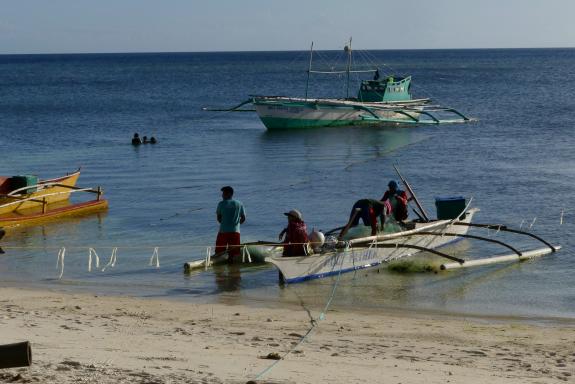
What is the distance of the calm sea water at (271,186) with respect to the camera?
47.8 ft

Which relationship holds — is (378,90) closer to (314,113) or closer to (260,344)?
(314,113)

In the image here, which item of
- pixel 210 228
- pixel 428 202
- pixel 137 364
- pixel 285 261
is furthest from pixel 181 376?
pixel 428 202

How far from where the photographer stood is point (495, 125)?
45.4m

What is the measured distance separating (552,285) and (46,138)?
30090mm

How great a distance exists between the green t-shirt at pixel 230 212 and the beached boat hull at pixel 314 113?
1065 inches

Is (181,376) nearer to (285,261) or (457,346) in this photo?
(457,346)

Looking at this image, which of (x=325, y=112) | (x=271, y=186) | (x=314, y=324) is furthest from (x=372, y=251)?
(x=325, y=112)

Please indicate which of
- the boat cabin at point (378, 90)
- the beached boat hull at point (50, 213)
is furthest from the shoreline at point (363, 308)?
the boat cabin at point (378, 90)

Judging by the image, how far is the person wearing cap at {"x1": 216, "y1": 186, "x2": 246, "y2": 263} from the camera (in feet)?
49.4

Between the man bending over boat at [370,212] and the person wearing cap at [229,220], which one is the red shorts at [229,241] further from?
the man bending over boat at [370,212]

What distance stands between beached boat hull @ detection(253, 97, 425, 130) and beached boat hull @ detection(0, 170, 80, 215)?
19.8 m

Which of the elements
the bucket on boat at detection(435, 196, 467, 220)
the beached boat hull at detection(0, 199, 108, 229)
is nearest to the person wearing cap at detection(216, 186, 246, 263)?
the bucket on boat at detection(435, 196, 467, 220)

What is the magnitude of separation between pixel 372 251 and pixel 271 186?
10978mm

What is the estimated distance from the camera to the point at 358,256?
50.1ft
